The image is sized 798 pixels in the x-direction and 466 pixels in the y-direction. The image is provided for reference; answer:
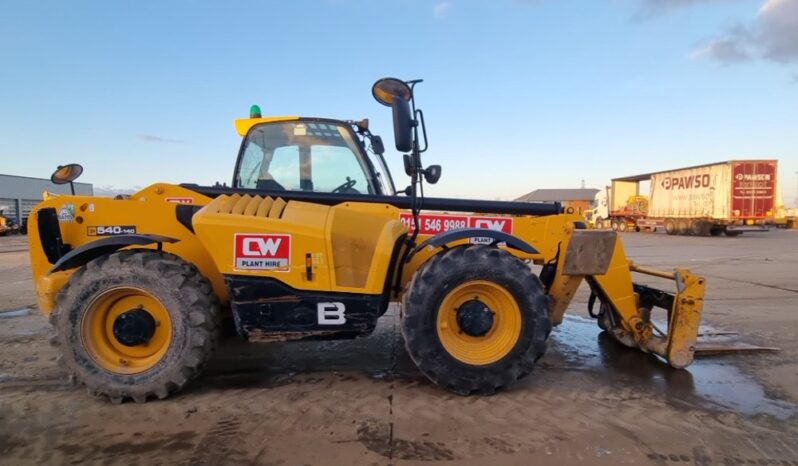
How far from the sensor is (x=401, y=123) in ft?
11.2

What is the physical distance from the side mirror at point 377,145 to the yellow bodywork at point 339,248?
0.80 m

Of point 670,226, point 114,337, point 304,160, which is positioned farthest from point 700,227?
point 114,337

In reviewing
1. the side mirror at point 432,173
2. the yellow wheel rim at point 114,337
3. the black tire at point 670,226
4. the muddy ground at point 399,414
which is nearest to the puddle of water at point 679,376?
the muddy ground at point 399,414

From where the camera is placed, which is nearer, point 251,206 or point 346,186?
point 251,206

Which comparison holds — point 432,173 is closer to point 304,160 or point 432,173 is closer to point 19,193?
point 304,160

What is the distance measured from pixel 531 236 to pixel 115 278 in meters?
3.39

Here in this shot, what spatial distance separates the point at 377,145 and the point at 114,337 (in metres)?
2.78

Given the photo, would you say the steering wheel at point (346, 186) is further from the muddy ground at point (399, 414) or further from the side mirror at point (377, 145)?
the muddy ground at point (399, 414)

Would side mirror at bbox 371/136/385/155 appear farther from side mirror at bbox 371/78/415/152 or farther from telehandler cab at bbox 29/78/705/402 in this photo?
side mirror at bbox 371/78/415/152

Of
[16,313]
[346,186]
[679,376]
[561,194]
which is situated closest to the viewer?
[679,376]

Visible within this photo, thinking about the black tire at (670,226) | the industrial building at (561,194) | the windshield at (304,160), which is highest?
the industrial building at (561,194)

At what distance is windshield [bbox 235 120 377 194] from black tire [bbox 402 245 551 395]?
51.2 inches

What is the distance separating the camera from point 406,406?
361 centimetres

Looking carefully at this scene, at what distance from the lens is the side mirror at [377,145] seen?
4.91m
